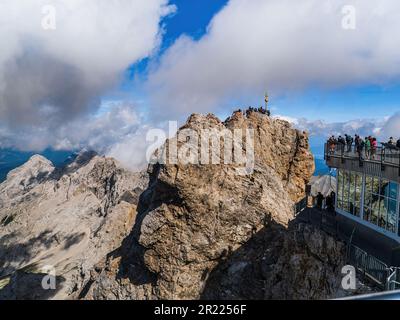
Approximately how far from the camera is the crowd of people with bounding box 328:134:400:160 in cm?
2570

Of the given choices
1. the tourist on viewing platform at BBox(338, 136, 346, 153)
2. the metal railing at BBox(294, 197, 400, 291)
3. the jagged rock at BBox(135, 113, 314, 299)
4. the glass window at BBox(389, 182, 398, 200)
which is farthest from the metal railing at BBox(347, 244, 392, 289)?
the jagged rock at BBox(135, 113, 314, 299)

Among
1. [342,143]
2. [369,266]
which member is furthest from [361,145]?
[369,266]

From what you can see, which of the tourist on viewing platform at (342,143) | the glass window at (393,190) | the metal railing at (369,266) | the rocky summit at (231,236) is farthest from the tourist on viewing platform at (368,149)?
the rocky summit at (231,236)

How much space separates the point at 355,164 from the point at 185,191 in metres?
17.0

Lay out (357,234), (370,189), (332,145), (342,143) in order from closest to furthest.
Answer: (370,189), (357,234), (342,143), (332,145)

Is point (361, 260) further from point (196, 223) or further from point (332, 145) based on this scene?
point (196, 223)

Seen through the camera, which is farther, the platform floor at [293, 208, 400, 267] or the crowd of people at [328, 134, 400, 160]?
the crowd of people at [328, 134, 400, 160]

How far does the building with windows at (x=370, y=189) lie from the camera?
23094 mm

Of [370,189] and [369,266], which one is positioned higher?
[370,189]

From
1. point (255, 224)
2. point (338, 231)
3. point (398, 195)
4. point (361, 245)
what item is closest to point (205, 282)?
point (255, 224)

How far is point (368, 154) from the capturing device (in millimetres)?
26469

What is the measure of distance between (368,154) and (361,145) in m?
1.53

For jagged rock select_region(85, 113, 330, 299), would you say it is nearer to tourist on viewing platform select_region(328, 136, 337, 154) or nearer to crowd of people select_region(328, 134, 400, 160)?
tourist on viewing platform select_region(328, 136, 337, 154)
